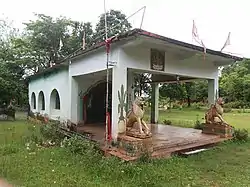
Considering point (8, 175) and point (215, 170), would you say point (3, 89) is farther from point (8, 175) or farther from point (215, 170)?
point (215, 170)

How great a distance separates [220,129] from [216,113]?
1.85 ft

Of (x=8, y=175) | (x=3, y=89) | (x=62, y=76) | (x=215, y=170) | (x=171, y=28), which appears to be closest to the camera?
(x=8, y=175)

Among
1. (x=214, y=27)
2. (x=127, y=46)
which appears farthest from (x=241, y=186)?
(x=214, y=27)

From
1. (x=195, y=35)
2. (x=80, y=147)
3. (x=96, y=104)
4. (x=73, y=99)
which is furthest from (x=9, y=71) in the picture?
(x=195, y=35)

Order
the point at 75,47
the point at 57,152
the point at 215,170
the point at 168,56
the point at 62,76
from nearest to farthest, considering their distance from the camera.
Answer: the point at 215,170
the point at 57,152
the point at 168,56
the point at 62,76
the point at 75,47

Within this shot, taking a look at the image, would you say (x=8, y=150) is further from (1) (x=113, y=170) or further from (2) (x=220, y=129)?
(2) (x=220, y=129)

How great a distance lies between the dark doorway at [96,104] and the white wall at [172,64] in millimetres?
4197

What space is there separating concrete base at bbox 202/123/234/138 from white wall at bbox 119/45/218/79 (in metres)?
1.80

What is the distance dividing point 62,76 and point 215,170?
27.2ft

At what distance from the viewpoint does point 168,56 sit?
26.9 feet

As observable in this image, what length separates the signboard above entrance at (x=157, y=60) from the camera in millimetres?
7758

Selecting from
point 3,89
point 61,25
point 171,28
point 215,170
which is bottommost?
point 215,170

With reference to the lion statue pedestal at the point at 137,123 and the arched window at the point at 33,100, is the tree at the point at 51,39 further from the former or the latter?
the lion statue pedestal at the point at 137,123

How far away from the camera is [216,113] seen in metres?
9.20
